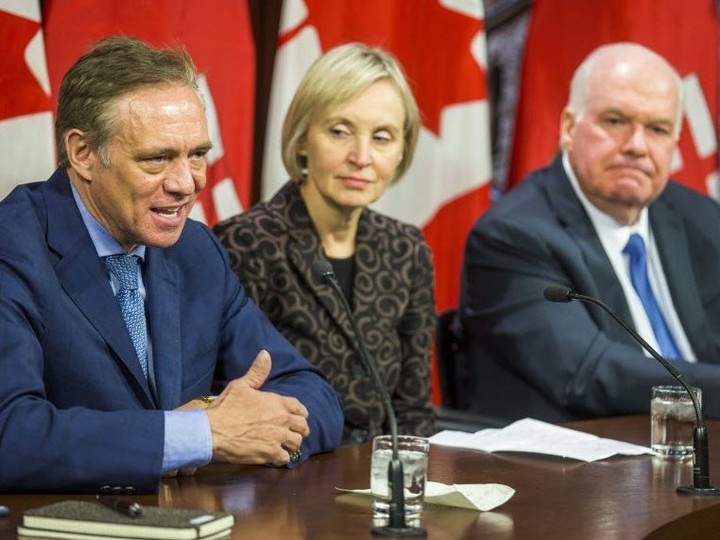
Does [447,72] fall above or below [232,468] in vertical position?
above

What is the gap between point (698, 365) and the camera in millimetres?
4105

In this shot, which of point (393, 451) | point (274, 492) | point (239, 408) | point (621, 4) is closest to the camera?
point (393, 451)

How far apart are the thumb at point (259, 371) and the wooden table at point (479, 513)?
20cm

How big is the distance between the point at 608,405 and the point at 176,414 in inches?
77.9

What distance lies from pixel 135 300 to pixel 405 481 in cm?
89

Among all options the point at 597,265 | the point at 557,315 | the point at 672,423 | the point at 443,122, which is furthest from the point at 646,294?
the point at 672,423

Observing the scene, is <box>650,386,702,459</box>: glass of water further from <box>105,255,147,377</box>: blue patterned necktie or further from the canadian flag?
the canadian flag

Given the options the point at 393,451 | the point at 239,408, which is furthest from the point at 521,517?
the point at 239,408

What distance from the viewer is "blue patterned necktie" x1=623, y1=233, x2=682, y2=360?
457 centimetres

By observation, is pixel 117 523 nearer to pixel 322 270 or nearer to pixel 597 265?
pixel 322 270

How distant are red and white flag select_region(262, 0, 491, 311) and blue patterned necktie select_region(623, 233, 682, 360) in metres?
0.65

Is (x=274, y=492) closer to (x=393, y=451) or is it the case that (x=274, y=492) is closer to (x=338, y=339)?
(x=393, y=451)

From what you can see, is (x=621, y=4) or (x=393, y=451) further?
(x=621, y=4)

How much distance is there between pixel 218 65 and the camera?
407 cm
